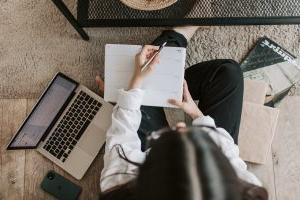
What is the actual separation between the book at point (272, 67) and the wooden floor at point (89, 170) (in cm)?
10

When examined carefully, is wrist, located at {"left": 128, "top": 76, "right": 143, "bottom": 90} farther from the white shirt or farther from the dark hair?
the dark hair

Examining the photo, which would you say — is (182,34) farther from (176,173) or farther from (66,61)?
(176,173)

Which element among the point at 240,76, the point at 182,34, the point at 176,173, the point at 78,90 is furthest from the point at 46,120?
the point at 176,173

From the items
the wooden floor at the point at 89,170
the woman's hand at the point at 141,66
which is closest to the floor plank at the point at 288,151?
the wooden floor at the point at 89,170

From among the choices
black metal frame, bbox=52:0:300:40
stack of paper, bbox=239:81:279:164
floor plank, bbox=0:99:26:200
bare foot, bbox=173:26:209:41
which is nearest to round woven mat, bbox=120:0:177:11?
black metal frame, bbox=52:0:300:40

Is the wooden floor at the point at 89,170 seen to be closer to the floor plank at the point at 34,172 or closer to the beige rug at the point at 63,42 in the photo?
the floor plank at the point at 34,172

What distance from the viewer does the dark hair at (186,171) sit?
1.98 ft

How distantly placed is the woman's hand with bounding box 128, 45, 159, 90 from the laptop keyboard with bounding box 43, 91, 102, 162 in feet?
0.76

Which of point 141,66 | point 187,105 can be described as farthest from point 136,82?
point 187,105

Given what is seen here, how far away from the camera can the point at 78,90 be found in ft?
4.04

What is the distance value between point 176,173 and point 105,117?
62 centimetres

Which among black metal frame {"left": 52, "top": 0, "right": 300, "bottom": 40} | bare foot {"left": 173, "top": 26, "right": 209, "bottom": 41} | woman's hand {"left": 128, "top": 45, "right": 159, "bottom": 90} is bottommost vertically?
woman's hand {"left": 128, "top": 45, "right": 159, "bottom": 90}

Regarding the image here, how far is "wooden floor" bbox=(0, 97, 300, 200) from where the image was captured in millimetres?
1202

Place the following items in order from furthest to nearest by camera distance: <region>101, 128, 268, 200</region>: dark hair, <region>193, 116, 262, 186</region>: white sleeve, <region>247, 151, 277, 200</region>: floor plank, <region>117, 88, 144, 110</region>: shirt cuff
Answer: <region>247, 151, 277, 200</region>: floor plank < <region>117, 88, 144, 110</region>: shirt cuff < <region>193, 116, 262, 186</region>: white sleeve < <region>101, 128, 268, 200</region>: dark hair
